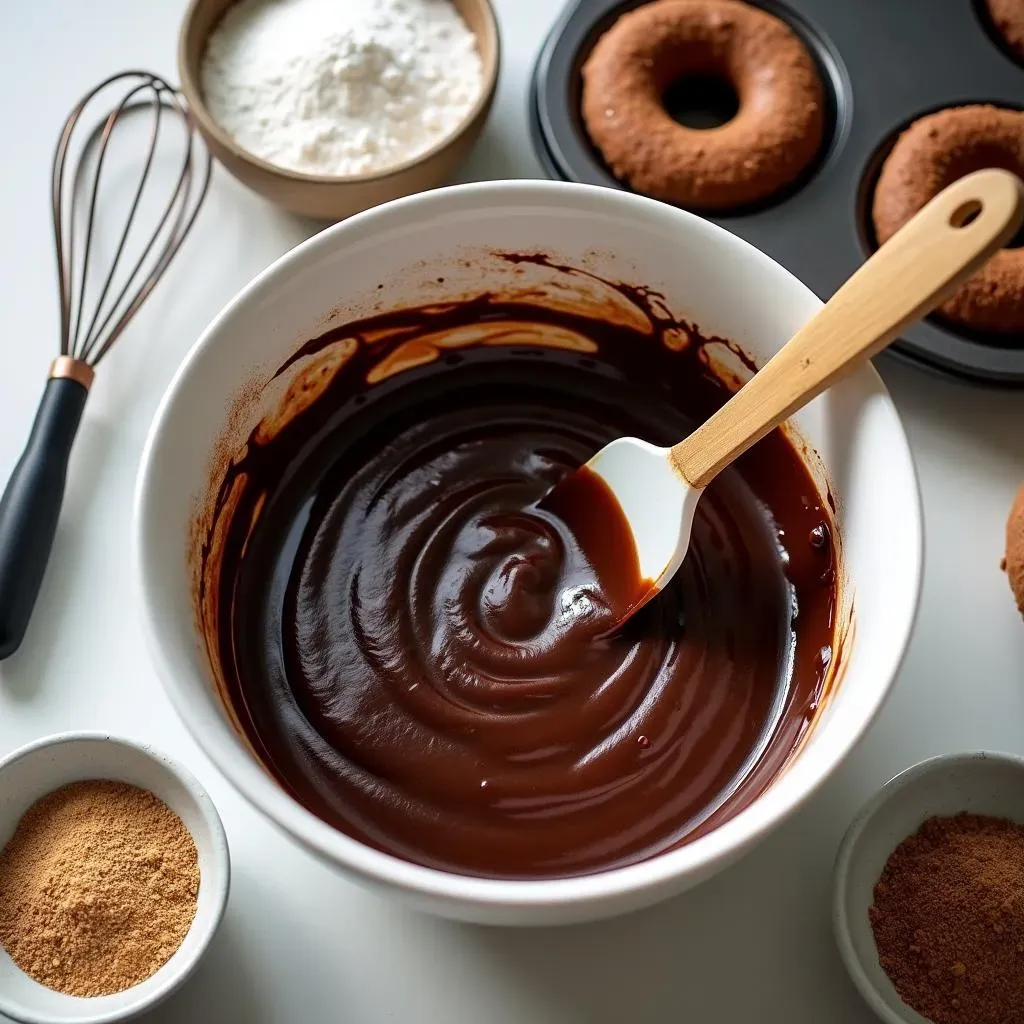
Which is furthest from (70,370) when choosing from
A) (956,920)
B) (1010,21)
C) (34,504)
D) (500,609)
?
(1010,21)

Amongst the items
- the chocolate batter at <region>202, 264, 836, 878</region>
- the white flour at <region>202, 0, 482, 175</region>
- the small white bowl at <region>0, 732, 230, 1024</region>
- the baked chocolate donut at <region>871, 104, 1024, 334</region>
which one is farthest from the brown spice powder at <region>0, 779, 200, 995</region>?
the baked chocolate donut at <region>871, 104, 1024, 334</region>

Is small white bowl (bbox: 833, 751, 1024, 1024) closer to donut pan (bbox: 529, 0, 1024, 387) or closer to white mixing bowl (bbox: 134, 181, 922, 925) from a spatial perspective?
white mixing bowl (bbox: 134, 181, 922, 925)

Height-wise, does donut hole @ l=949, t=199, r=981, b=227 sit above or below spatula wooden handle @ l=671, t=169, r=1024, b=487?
above

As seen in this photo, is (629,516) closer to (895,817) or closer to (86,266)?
(895,817)

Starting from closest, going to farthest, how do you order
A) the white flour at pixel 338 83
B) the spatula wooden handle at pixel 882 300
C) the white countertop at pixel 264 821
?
the spatula wooden handle at pixel 882 300, the white countertop at pixel 264 821, the white flour at pixel 338 83

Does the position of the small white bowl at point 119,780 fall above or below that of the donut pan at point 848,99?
below

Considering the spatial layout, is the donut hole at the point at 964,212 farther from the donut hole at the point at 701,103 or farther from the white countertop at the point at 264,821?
the donut hole at the point at 701,103

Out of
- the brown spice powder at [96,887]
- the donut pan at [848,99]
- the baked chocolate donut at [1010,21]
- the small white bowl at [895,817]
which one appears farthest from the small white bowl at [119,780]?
the baked chocolate donut at [1010,21]
